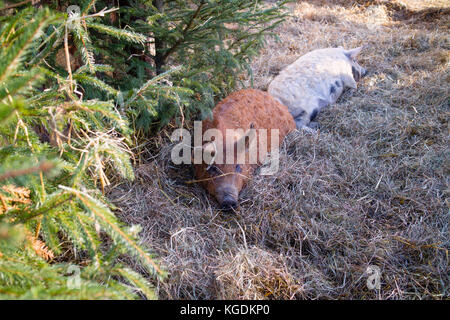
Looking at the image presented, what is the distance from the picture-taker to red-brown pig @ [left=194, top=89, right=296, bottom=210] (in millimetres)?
3039

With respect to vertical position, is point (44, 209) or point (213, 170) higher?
point (44, 209)

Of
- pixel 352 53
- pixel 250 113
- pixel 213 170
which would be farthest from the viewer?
pixel 352 53

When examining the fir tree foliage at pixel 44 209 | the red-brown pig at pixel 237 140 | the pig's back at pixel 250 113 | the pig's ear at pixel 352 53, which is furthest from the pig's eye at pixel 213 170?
the pig's ear at pixel 352 53

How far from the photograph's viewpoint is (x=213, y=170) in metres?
3.12

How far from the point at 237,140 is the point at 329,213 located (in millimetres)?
1122

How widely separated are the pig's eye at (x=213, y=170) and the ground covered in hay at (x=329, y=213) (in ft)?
0.72

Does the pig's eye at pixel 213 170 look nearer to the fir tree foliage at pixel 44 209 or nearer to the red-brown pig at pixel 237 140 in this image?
the red-brown pig at pixel 237 140

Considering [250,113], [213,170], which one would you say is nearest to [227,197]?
[213,170]

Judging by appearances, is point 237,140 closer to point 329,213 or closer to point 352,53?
point 329,213

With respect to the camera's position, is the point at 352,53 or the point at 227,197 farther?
the point at 352,53

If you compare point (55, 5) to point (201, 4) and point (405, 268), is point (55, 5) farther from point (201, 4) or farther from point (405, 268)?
point (405, 268)

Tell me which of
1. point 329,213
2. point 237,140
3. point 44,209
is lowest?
point 329,213

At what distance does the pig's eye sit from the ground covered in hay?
0.22 metres
